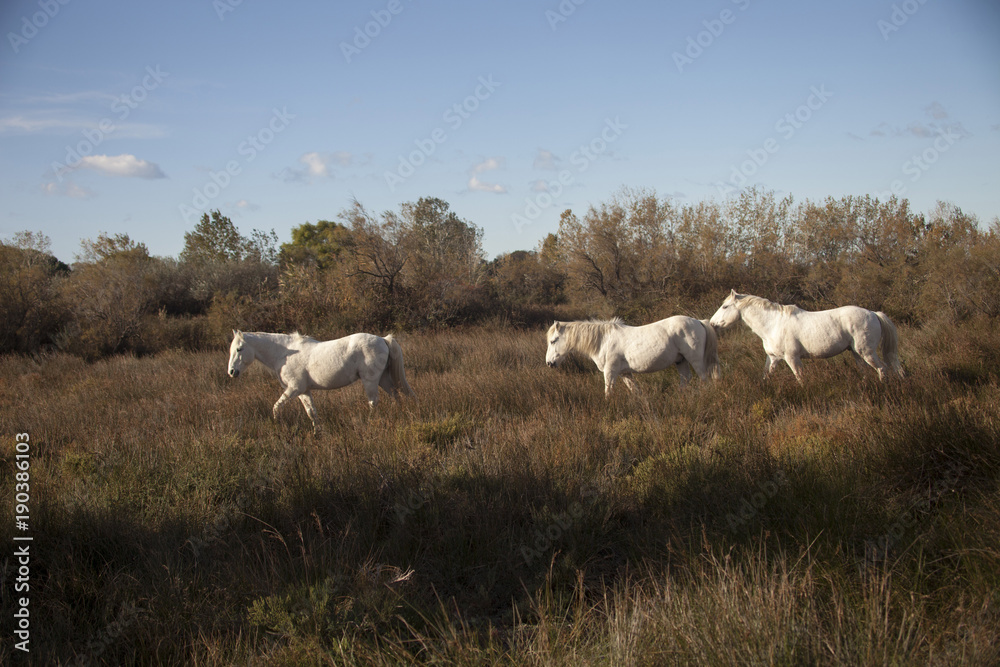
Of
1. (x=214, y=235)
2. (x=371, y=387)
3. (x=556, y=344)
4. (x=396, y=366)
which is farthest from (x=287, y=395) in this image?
(x=214, y=235)

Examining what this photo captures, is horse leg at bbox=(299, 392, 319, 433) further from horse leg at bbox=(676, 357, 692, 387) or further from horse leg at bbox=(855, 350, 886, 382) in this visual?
horse leg at bbox=(855, 350, 886, 382)

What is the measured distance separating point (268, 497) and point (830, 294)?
771 inches

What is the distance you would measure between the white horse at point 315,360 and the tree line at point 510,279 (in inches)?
340

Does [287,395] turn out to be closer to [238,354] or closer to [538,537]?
[238,354]

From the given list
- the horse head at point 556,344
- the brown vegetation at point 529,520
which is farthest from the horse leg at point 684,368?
the horse head at point 556,344

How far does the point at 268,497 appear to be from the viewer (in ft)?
15.1

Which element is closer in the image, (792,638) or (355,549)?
(792,638)

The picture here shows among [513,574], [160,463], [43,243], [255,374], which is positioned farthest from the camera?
[43,243]

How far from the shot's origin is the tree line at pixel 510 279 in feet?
50.4

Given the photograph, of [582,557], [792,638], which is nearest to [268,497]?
[582,557]

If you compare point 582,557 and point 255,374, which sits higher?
point 255,374

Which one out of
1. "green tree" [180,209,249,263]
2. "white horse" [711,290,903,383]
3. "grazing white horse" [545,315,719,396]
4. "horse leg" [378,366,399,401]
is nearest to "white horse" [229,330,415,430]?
"horse leg" [378,366,399,401]

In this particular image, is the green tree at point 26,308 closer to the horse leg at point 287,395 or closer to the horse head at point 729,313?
the horse leg at point 287,395

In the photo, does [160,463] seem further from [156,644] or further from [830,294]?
[830,294]
